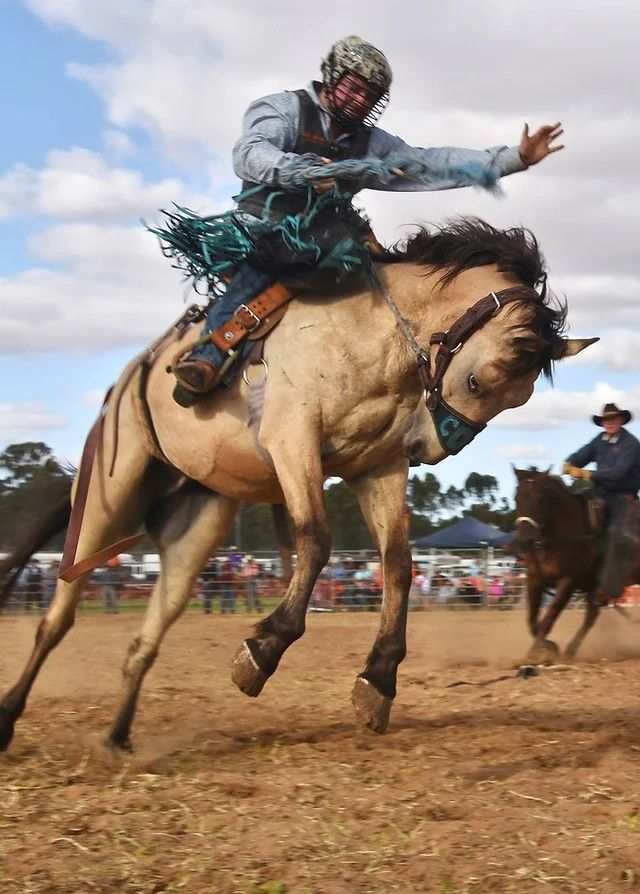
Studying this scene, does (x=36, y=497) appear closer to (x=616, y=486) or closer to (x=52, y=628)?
(x=52, y=628)

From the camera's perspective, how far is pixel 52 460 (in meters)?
7.41

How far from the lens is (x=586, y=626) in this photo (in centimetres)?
1214

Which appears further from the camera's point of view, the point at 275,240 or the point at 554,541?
the point at 554,541

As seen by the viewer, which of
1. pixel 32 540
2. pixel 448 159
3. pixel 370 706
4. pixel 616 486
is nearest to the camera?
pixel 370 706

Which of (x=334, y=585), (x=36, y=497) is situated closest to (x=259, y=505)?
(x=334, y=585)

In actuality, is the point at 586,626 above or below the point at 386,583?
below

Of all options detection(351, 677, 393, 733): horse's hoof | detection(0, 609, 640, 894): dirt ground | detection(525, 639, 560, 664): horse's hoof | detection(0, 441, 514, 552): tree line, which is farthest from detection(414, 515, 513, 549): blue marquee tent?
detection(351, 677, 393, 733): horse's hoof

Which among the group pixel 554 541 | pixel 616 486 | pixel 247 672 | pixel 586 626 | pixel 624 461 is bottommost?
pixel 247 672

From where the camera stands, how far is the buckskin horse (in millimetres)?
5188

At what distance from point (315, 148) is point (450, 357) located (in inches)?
49.3

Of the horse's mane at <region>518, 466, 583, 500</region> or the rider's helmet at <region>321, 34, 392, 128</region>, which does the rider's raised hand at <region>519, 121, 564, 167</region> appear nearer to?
the rider's helmet at <region>321, 34, 392, 128</region>

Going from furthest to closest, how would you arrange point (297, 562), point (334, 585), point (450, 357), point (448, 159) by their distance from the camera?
1. point (334, 585)
2. point (448, 159)
3. point (450, 357)
4. point (297, 562)

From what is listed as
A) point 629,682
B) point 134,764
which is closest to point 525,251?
point 134,764

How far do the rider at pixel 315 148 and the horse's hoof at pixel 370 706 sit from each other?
163cm
